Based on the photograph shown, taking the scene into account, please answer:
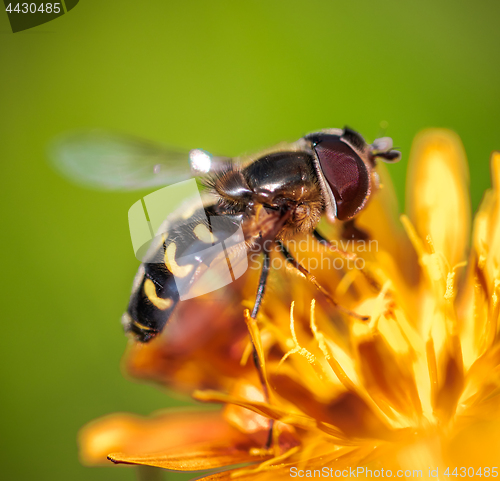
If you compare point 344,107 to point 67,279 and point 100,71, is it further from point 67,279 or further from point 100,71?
point 67,279

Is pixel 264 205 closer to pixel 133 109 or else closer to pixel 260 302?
pixel 260 302

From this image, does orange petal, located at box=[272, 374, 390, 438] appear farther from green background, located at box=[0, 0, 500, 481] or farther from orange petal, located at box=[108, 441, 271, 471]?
green background, located at box=[0, 0, 500, 481]

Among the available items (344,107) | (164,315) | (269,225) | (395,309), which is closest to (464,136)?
(344,107)

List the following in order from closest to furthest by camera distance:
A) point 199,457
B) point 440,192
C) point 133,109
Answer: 1. point 199,457
2. point 440,192
3. point 133,109

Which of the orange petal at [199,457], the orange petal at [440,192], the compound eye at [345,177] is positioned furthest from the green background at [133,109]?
the compound eye at [345,177]

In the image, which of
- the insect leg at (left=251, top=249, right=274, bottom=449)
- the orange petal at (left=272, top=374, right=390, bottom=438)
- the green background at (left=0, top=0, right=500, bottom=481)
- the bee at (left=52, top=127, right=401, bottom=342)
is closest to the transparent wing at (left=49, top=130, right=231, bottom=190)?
the bee at (left=52, top=127, right=401, bottom=342)

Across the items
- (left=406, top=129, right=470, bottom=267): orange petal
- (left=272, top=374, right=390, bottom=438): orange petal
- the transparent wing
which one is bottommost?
(left=272, top=374, right=390, bottom=438): orange petal

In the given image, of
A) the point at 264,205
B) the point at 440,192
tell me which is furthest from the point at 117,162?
the point at 440,192
